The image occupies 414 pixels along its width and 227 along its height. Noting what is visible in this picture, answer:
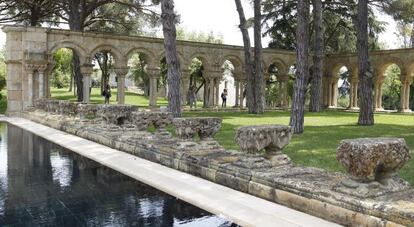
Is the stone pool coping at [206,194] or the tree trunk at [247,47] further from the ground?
the tree trunk at [247,47]

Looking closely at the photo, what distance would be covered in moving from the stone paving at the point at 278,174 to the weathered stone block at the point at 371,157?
0.01 meters

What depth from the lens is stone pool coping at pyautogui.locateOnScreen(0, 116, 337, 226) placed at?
461cm

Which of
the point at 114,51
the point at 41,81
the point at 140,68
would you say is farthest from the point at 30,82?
the point at 140,68

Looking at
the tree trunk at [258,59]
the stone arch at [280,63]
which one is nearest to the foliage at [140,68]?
the stone arch at [280,63]

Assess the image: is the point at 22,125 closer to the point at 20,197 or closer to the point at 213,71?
the point at 20,197

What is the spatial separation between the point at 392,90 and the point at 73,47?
33508mm

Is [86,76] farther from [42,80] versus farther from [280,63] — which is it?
[280,63]

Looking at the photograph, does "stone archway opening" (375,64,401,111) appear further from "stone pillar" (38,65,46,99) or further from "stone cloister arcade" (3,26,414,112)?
"stone pillar" (38,65,46,99)

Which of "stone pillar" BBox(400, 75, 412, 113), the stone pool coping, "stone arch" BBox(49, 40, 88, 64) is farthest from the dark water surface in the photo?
"stone pillar" BBox(400, 75, 412, 113)

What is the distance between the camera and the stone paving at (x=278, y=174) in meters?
4.34

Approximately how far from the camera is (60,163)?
7.80 meters

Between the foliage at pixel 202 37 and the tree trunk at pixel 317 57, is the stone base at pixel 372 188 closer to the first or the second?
the tree trunk at pixel 317 57

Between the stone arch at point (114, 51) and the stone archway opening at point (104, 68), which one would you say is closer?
the stone arch at point (114, 51)

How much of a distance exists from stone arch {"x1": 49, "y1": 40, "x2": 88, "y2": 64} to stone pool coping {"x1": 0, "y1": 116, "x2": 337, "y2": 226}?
13.1 meters
